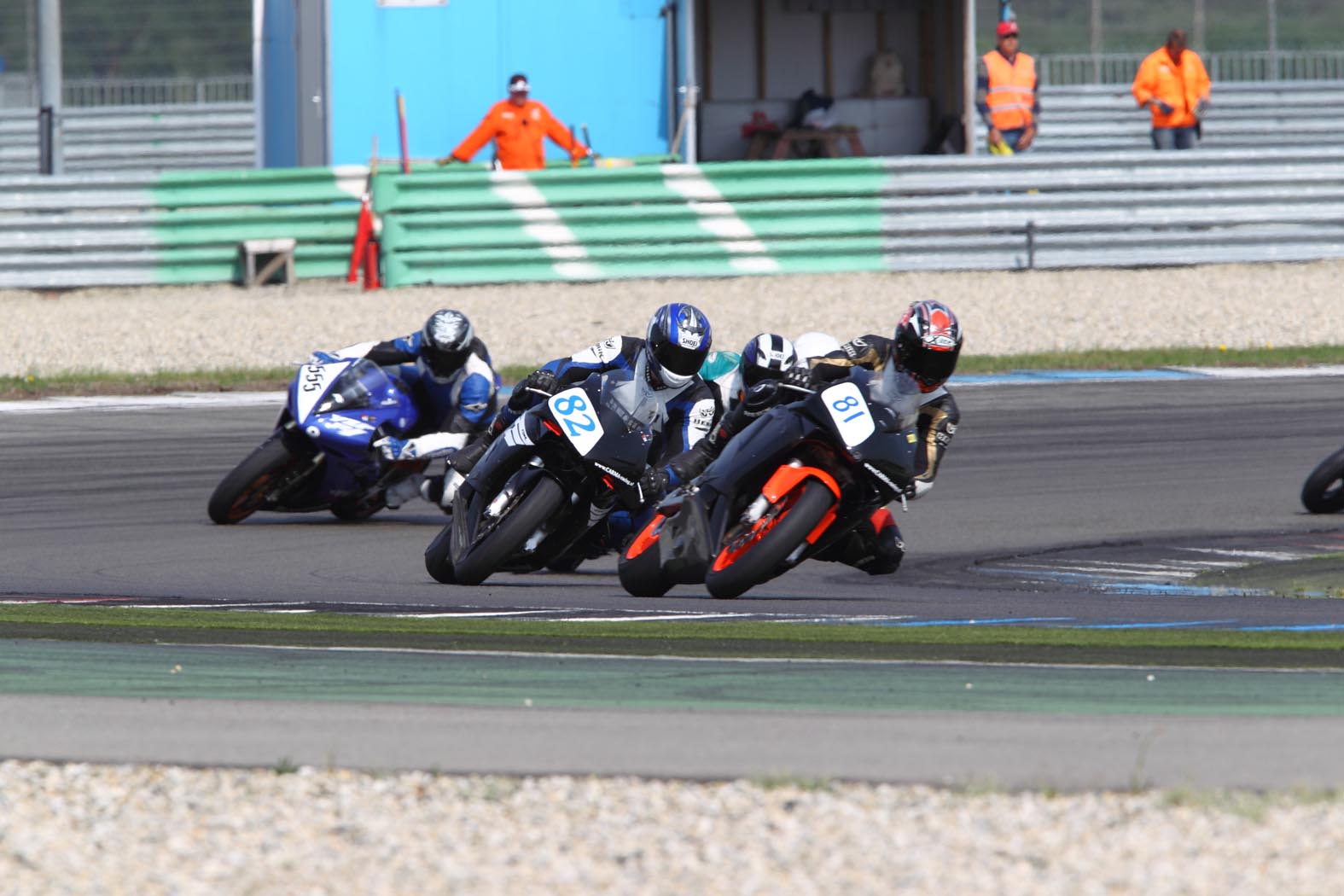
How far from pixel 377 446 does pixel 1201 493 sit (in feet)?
14.9

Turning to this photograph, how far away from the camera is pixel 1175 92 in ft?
76.0

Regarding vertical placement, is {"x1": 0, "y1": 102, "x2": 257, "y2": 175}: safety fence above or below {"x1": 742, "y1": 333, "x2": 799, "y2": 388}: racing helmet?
above

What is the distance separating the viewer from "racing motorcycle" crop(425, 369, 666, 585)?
8.68m

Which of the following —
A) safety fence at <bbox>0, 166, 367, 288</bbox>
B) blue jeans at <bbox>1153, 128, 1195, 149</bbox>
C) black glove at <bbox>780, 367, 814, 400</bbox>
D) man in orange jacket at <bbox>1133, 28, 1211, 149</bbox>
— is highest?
man in orange jacket at <bbox>1133, 28, 1211, 149</bbox>

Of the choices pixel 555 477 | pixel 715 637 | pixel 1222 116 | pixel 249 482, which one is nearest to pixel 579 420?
pixel 555 477

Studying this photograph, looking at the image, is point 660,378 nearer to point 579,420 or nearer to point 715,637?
point 579,420

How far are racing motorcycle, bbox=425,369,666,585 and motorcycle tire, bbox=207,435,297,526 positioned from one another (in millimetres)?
2318

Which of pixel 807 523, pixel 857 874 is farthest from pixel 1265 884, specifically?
pixel 807 523

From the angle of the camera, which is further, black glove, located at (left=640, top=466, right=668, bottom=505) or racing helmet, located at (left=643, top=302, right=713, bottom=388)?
black glove, located at (left=640, top=466, right=668, bottom=505)

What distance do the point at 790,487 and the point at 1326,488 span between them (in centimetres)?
419

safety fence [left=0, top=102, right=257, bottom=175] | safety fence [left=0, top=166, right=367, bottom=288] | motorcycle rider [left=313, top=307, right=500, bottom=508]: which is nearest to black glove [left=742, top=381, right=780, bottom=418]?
motorcycle rider [left=313, top=307, right=500, bottom=508]

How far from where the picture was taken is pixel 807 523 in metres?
8.09

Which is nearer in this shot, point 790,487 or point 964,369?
point 790,487

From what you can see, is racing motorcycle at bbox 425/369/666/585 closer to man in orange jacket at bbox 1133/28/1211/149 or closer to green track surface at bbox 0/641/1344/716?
green track surface at bbox 0/641/1344/716
